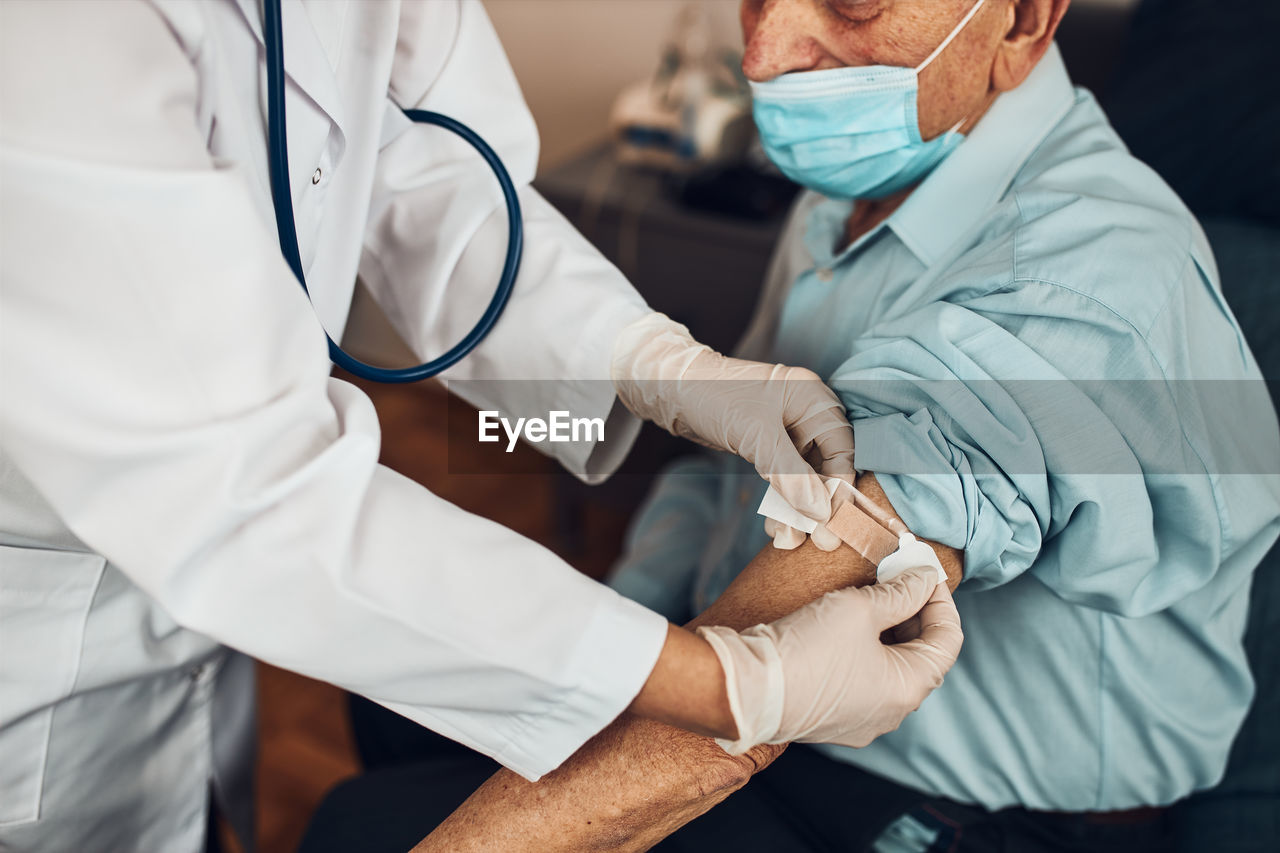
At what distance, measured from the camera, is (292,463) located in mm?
596

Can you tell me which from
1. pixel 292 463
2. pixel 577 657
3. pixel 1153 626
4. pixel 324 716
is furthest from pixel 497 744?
pixel 324 716

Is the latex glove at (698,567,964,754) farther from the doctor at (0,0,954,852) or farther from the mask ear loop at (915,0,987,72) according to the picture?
the mask ear loop at (915,0,987,72)

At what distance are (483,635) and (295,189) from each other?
420mm

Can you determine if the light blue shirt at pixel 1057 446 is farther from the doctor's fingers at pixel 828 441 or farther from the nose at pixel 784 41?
the nose at pixel 784 41

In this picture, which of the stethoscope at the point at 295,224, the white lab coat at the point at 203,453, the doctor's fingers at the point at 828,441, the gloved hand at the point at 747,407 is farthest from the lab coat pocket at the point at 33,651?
the doctor's fingers at the point at 828,441

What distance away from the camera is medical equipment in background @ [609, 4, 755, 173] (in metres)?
1.80

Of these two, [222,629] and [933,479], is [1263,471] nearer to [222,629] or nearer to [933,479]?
[933,479]

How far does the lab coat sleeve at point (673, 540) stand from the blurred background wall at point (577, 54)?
110cm

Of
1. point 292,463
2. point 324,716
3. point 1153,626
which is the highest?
point 292,463

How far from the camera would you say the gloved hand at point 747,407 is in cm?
77

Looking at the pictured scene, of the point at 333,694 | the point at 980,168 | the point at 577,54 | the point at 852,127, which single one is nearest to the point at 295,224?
the point at 852,127

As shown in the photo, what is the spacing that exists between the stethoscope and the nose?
27cm

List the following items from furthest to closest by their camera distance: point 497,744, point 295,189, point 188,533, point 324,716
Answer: point 324,716 < point 295,189 < point 497,744 < point 188,533

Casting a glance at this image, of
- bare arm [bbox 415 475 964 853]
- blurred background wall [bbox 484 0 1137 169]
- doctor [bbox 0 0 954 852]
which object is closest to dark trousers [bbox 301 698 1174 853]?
bare arm [bbox 415 475 964 853]
